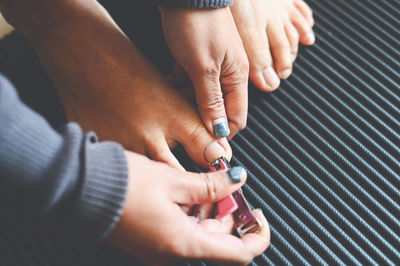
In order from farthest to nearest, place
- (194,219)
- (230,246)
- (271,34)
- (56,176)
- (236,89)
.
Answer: (271,34)
(236,89)
(194,219)
(230,246)
(56,176)

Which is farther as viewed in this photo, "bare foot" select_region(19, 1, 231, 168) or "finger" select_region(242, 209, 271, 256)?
"bare foot" select_region(19, 1, 231, 168)

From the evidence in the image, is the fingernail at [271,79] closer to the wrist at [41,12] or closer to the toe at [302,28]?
the toe at [302,28]

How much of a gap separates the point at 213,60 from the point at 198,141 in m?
0.20

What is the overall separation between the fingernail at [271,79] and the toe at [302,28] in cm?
17

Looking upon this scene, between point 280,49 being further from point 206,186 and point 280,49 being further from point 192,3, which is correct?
point 206,186

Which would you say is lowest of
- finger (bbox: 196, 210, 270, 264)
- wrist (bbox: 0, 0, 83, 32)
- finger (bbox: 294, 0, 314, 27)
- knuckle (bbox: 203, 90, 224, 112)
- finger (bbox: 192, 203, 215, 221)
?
finger (bbox: 192, 203, 215, 221)

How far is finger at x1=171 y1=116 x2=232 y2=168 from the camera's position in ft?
2.54

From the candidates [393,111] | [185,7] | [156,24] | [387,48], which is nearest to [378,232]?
[393,111]

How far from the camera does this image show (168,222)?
0.56 metres

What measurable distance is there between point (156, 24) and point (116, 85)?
248 mm

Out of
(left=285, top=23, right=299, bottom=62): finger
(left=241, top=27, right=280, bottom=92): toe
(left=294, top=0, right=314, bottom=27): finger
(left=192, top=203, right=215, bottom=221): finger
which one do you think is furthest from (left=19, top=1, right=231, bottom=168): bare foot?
(left=294, top=0, right=314, bottom=27): finger

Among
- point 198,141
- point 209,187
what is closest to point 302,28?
point 198,141

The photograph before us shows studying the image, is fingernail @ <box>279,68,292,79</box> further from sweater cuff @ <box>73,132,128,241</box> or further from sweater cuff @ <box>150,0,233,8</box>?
sweater cuff @ <box>73,132,128,241</box>

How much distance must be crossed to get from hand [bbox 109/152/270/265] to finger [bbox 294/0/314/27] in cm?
64
